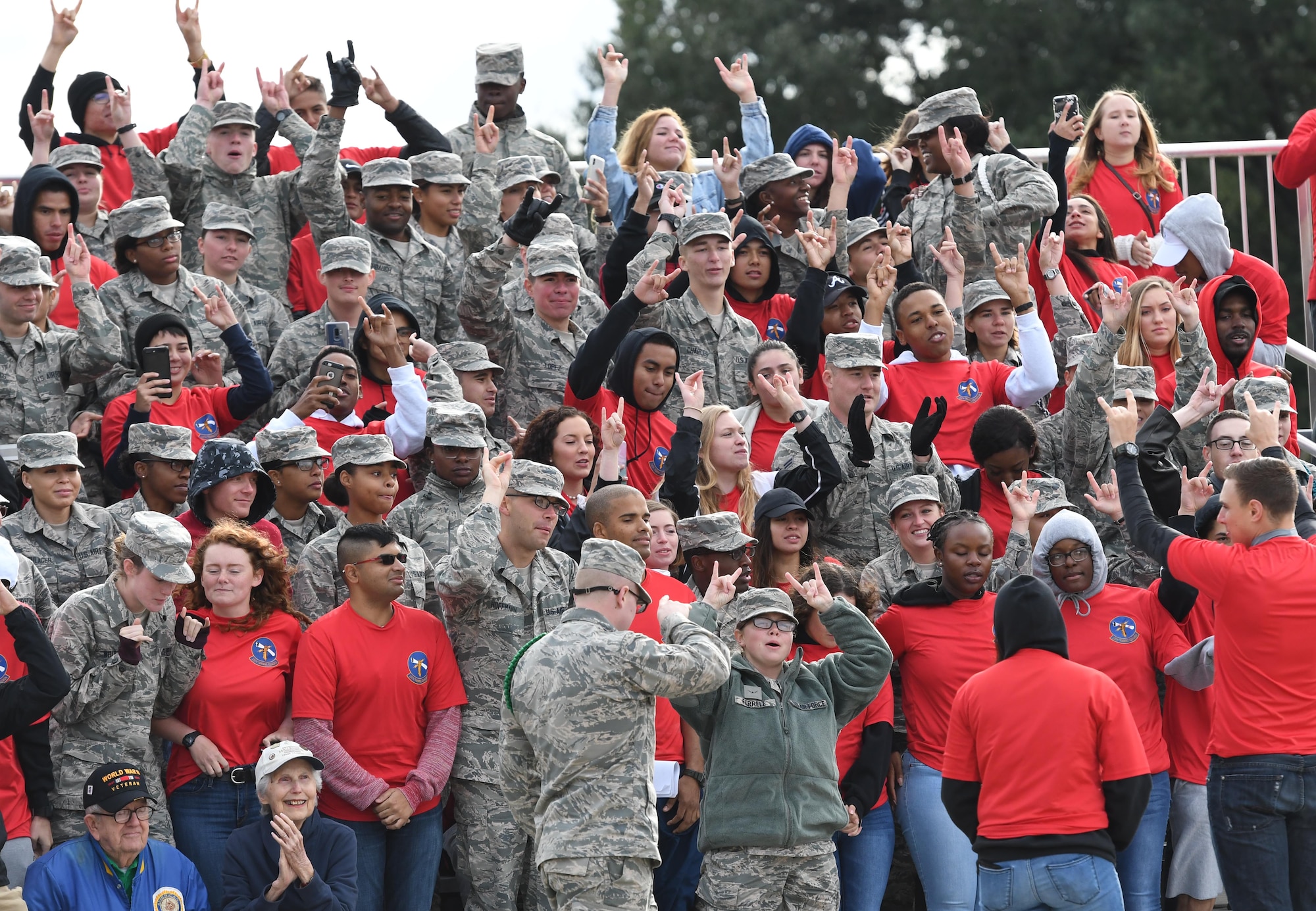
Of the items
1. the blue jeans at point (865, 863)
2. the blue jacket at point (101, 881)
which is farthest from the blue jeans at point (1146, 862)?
the blue jacket at point (101, 881)

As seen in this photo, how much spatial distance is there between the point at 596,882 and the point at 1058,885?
5.62ft

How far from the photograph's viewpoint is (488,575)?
26.1 feet

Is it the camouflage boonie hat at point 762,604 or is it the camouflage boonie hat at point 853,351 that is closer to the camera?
the camouflage boonie hat at point 762,604

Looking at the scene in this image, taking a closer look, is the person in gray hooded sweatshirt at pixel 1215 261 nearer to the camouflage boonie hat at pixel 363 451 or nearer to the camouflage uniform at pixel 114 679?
the camouflage boonie hat at pixel 363 451

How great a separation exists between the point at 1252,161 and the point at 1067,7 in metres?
11.7

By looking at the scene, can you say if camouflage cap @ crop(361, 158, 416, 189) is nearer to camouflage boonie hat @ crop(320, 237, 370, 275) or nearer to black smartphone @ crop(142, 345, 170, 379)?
camouflage boonie hat @ crop(320, 237, 370, 275)

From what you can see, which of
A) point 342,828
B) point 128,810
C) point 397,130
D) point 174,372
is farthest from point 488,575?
point 397,130

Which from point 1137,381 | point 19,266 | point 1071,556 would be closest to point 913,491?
point 1071,556

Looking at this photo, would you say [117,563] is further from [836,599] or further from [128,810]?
[836,599]

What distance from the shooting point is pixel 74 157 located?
11586 millimetres

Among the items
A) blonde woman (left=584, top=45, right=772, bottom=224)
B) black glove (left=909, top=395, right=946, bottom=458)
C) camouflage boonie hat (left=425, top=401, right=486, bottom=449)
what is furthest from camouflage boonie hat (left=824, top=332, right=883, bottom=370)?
blonde woman (left=584, top=45, right=772, bottom=224)

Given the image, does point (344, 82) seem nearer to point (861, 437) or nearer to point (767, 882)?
point (861, 437)

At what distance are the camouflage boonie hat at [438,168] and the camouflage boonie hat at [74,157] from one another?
1.99 metres

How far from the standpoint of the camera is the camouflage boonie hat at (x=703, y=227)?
10383 millimetres
